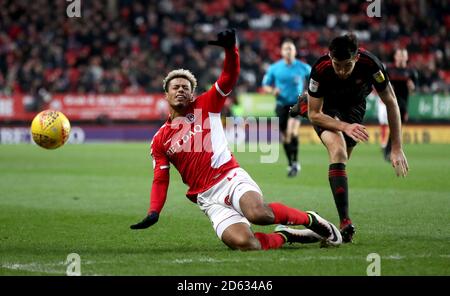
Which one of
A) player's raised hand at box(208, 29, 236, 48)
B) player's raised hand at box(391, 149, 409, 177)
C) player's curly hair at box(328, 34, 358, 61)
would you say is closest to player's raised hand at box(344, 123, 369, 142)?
player's raised hand at box(391, 149, 409, 177)

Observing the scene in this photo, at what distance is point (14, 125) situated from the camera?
3084 centimetres

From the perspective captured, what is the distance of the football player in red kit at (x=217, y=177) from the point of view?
24.9 ft

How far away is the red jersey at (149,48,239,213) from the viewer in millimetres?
7926

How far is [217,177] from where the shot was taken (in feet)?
25.9

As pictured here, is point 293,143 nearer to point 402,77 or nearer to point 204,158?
point 402,77

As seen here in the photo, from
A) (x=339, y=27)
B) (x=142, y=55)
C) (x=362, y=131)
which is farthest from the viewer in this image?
(x=339, y=27)
